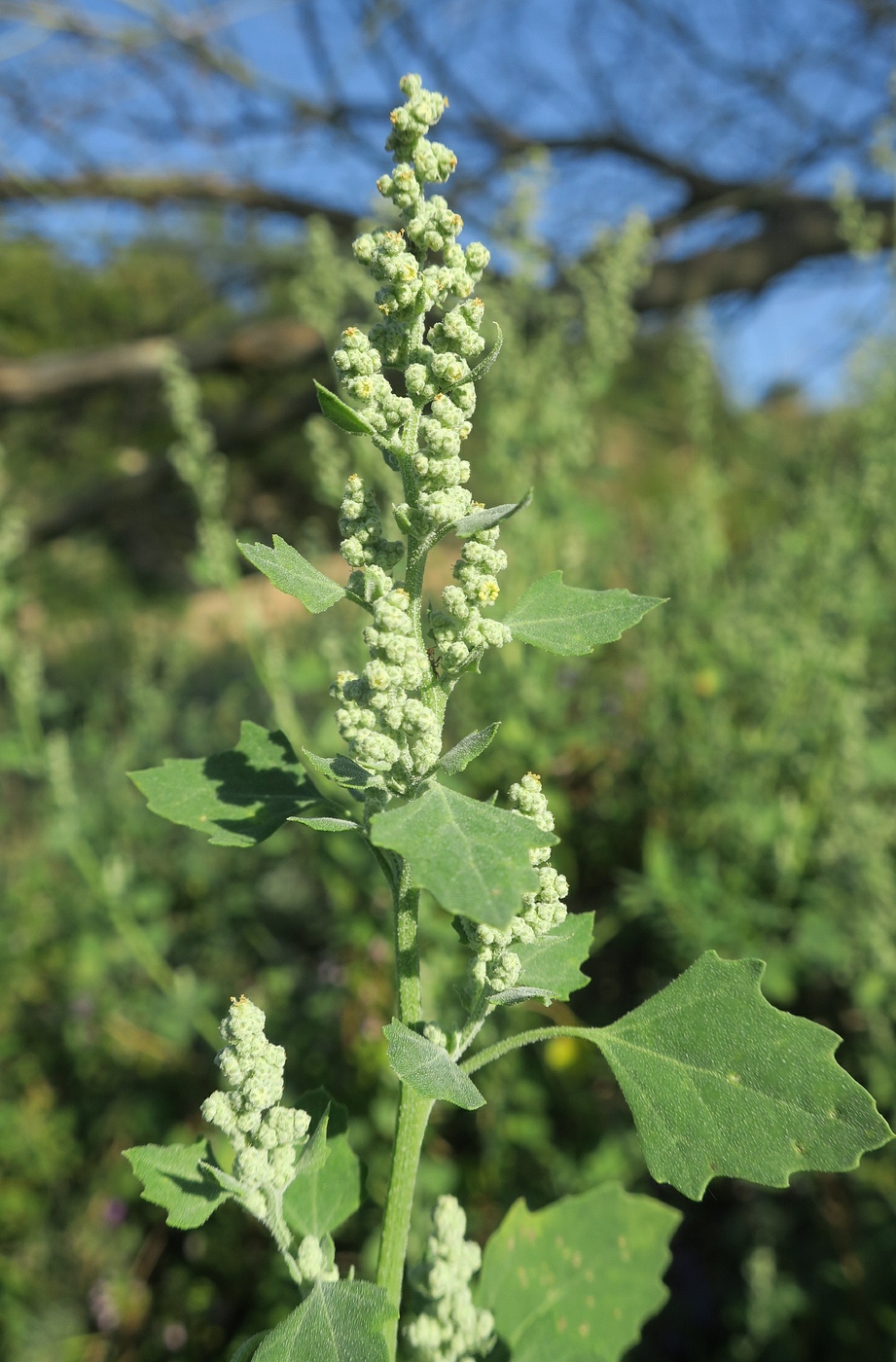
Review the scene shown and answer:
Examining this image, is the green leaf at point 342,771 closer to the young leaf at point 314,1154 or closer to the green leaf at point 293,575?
the green leaf at point 293,575

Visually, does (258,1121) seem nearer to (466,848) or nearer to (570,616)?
(466,848)

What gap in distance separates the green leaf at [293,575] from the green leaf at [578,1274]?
2.64ft

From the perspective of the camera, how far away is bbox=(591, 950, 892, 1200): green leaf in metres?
0.72

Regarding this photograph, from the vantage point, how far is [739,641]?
3.17m

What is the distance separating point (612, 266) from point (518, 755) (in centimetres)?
153

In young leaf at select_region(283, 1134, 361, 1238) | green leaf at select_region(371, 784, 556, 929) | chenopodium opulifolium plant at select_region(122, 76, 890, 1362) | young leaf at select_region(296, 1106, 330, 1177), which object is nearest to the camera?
green leaf at select_region(371, 784, 556, 929)

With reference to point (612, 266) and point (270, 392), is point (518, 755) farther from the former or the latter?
point (270, 392)

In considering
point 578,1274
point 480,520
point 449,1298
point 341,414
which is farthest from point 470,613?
point 578,1274

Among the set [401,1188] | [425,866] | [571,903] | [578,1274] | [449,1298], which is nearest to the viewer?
[425,866]

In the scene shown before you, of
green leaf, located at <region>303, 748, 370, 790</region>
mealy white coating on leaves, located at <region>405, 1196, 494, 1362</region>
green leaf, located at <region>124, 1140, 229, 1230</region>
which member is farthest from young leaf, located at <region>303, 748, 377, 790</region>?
mealy white coating on leaves, located at <region>405, 1196, 494, 1362</region>

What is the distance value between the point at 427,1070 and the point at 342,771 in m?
0.26

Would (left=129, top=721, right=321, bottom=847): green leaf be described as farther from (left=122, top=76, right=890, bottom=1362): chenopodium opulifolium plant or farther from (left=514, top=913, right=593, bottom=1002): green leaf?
(left=514, top=913, right=593, bottom=1002): green leaf

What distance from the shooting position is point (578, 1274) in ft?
3.76

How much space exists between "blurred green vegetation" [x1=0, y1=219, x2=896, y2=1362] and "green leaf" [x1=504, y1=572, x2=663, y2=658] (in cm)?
157
